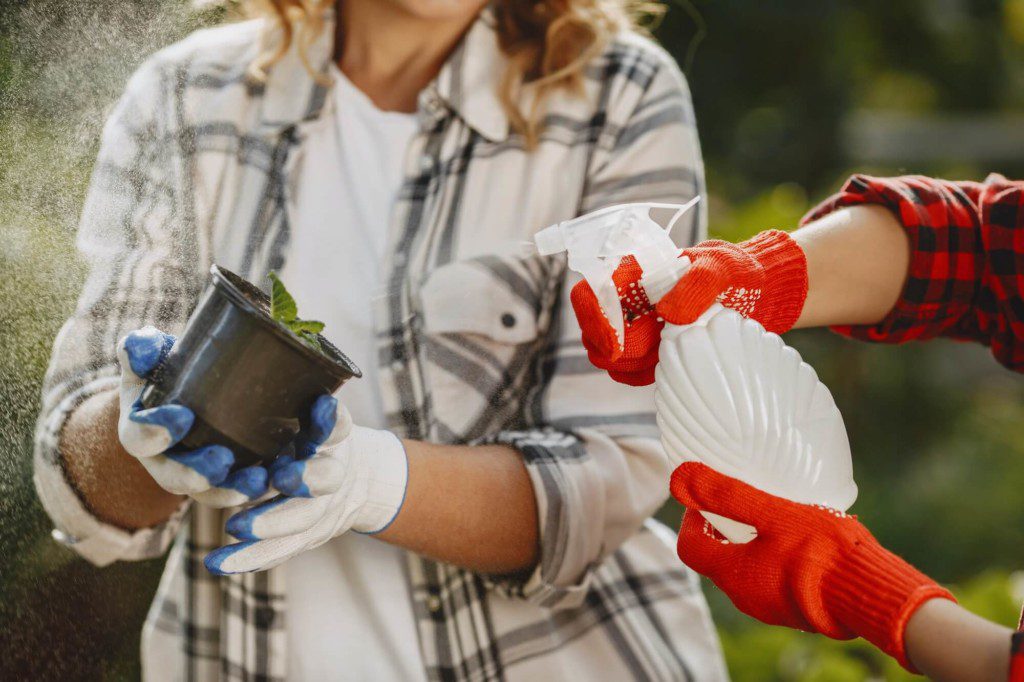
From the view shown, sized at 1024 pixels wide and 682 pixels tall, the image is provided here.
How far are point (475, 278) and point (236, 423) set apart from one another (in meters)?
0.44

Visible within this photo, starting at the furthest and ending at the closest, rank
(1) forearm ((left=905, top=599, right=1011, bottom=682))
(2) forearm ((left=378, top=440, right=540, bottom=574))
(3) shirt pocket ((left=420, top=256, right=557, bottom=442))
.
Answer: (3) shirt pocket ((left=420, top=256, right=557, bottom=442)) → (2) forearm ((left=378, top=440, right=540, bottom=574)) → (1) forearm ((left=905, top=599, right=1011, bottom=682))

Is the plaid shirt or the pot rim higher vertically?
the pot rim

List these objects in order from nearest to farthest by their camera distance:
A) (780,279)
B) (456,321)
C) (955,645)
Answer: (955,645)
(780,279)
(456,321)

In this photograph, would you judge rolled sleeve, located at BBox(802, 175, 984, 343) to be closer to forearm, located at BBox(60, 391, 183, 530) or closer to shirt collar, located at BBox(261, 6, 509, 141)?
shirt collar, located at BBox(261, 6, 509, 141)

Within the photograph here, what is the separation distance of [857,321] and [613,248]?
323 mm

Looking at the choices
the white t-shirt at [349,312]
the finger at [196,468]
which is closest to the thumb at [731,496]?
the finger at [196,468]

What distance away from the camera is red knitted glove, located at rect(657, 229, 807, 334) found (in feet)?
2.68

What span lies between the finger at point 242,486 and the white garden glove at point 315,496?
12 mm

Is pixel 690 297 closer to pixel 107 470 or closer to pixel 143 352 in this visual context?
pixel 143 352

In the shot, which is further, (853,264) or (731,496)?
(853,264)

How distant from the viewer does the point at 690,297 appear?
813mm

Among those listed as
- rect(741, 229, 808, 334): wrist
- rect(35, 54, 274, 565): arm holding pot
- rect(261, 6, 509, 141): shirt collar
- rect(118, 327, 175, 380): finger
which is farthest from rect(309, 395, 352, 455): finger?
rect(261, 6, 509, 141): shirt collar

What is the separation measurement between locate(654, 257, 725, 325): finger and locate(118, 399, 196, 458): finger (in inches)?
15.5

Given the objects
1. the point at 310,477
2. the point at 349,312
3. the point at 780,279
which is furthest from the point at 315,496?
the point at 780,279
